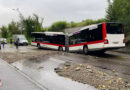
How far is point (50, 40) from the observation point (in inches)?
969

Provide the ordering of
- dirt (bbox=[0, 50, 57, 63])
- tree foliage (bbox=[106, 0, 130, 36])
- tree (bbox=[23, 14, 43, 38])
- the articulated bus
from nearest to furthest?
dirt (bbox=[0, 50, 57, 63]) < the articulated bus < tree foliage (bbox=[106, 0, 130, 36]) < tree (bbox=[23, 14, 43, 38])

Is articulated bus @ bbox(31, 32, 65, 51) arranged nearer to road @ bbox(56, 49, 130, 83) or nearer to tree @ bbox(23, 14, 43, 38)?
road @ bbox(56, 49, 130, 83)

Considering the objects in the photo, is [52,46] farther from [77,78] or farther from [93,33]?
[77,78]

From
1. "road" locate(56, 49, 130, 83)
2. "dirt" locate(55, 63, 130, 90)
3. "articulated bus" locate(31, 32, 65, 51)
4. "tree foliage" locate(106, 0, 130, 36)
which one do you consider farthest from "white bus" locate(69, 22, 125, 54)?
"tree foliage" locate(106, 0, 130, 36)

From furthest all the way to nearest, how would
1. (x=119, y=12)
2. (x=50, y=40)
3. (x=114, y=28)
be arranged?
(x=119, y=12) < (x=50, y=40) < (x=114, y=28)

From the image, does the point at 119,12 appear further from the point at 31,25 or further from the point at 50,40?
the point at 31,25

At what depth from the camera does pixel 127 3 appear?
2470 centimetres

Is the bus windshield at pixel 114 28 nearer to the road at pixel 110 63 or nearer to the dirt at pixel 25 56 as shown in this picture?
the road at pixel 110 63

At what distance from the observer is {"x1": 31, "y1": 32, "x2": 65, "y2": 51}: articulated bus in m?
23.1

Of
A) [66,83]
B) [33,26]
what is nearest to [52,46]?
[66,83]

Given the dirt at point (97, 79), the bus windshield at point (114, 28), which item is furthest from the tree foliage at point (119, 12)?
the dirt at point (97, 79)

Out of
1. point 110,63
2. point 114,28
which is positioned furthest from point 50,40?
point 110,63

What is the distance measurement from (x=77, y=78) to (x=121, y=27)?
8.89 meters

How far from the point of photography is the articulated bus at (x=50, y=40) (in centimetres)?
2313
